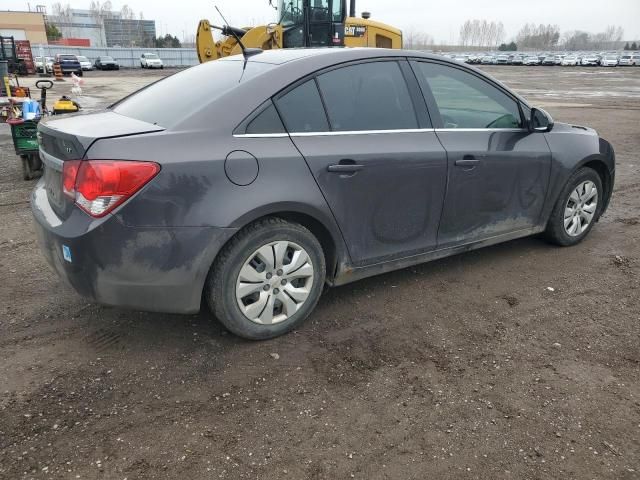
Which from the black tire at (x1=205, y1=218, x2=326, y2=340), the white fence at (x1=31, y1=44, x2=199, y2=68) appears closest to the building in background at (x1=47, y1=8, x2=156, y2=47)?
the white fence at (x1=31, y1=44, x2=199, y2=68)

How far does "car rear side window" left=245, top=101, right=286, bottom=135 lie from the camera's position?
9.95 ft

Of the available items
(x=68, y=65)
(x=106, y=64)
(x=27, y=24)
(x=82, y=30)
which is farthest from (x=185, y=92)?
(x=82, y=30)

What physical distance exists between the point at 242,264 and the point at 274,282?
25 cm

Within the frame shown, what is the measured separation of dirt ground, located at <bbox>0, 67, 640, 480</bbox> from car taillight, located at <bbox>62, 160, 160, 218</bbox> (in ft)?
3.05

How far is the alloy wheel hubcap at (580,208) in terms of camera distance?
4773 millimetres

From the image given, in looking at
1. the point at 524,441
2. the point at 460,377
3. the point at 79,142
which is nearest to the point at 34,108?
the point at 79,142

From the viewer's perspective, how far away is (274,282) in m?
3.18

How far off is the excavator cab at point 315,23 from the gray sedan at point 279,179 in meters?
9.17

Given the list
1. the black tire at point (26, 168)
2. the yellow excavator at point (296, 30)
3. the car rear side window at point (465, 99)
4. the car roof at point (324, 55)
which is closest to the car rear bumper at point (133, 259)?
the car roof at point (324, 55)

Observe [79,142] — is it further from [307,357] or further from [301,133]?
[307,357]

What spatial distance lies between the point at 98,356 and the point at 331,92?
82.1 inches

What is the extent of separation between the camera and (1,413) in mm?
2604

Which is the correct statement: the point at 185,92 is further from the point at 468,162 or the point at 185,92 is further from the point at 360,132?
the point at 468,162

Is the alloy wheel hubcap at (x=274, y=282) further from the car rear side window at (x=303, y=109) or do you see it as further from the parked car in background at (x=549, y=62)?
the parked car in background at (x=549, y=62)
